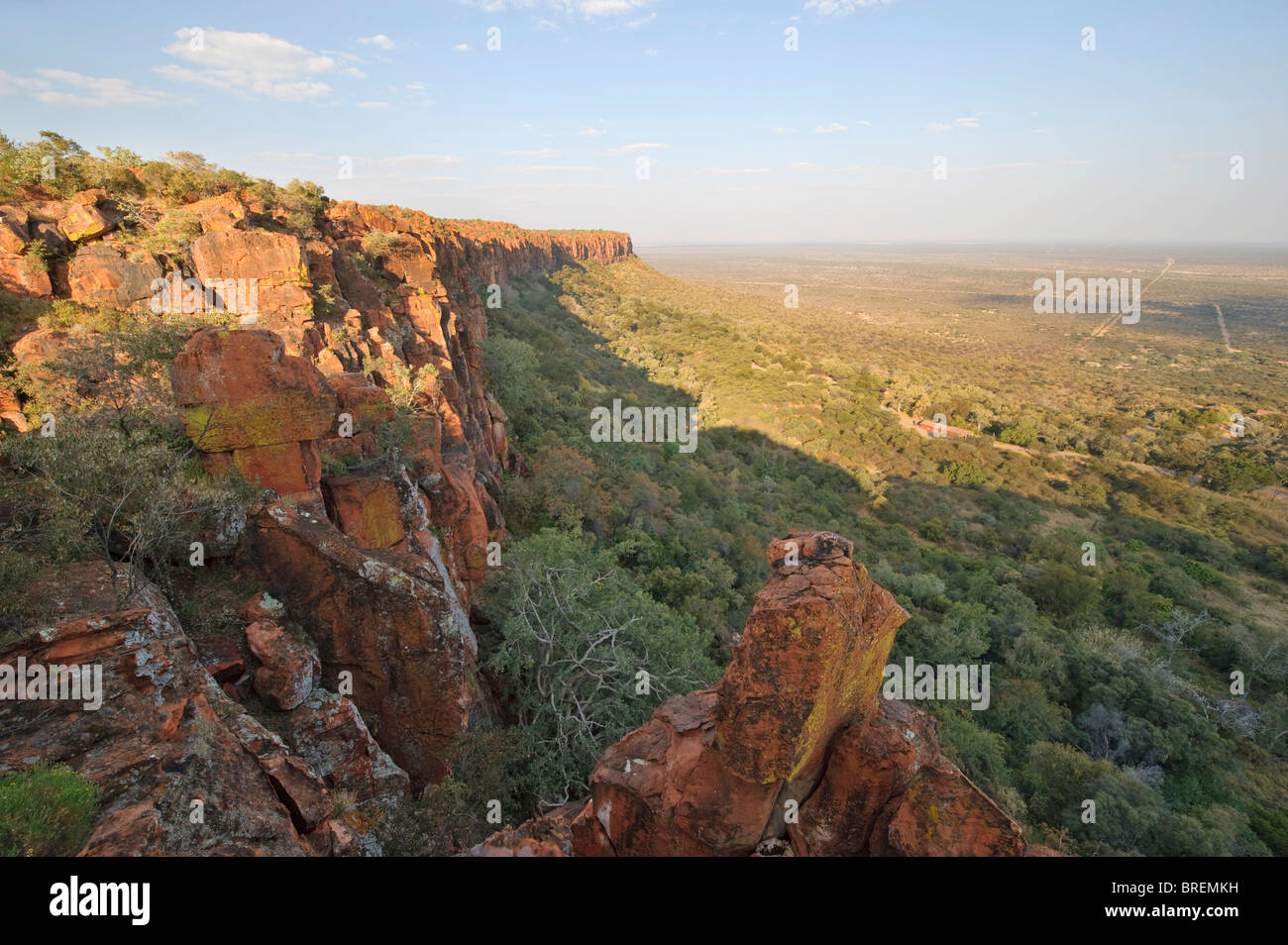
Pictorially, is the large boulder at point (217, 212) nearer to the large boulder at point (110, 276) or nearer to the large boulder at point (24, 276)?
the large boulder at point (110, 276)

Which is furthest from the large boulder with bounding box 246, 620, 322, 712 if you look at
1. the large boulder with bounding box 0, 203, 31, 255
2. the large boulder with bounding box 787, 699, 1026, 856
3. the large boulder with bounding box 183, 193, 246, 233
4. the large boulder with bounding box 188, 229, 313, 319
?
the large boulder with bounding box 183, 193, 246, 233

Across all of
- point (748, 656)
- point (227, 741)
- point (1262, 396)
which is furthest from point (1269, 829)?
point (1262, 396)

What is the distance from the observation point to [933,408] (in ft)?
172

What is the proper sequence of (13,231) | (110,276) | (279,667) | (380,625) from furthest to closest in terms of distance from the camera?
(110,276)
(13,231)
(380,625)
(279,667)

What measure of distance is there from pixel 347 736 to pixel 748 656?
5.43m

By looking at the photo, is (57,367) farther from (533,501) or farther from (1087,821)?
(1087,821)

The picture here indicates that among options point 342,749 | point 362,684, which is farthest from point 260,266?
point 342,749

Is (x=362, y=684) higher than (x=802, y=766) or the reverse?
the reverse

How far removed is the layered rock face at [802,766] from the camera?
5434 millimetres

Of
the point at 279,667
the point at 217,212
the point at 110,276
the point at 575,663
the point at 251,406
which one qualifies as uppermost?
the point at 217,212

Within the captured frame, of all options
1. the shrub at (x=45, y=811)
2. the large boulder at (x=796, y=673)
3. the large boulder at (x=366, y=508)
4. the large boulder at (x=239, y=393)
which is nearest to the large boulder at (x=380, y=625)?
the large boulder at (x=366, y=508)

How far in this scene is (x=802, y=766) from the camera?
5633 millimetres

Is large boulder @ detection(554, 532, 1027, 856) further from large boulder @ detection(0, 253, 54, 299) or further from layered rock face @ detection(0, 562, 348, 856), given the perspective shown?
large boulder @ detection(0, 253, 54, 299)

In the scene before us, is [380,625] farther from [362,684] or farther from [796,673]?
[796,673]
